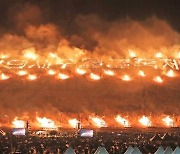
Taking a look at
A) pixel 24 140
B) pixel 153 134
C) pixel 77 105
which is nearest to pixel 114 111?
pixel 77 105

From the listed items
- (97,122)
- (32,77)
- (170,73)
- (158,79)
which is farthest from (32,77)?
(170,73)

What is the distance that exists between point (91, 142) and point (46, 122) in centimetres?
1107

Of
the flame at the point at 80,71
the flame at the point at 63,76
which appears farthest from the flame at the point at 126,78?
the flame at the point at 63,76

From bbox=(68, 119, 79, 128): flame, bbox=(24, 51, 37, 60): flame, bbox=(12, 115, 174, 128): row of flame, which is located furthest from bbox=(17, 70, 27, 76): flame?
bbox=(68, 119, 79, 128): flame

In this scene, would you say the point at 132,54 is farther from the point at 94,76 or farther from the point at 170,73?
the point at 94,76

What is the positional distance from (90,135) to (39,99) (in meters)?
13.6

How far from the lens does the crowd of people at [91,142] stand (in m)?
60.2

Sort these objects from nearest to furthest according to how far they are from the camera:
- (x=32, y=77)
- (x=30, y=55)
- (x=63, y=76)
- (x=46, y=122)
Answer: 1. (x=46, y=122)
2. (x=32, y=77)
3. (x=63, y=76)
4. (x=30, y=55)

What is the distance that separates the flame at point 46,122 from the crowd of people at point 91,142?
5602 mm

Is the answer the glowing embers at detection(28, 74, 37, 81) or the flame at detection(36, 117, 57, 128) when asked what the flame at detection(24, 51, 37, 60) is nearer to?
the glowing embers at detection(28, 74, 37, 81)

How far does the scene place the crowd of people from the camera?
197 ft

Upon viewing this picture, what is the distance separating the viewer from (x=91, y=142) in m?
66.0

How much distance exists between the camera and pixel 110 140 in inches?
2633

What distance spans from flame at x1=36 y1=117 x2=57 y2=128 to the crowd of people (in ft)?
18.4
